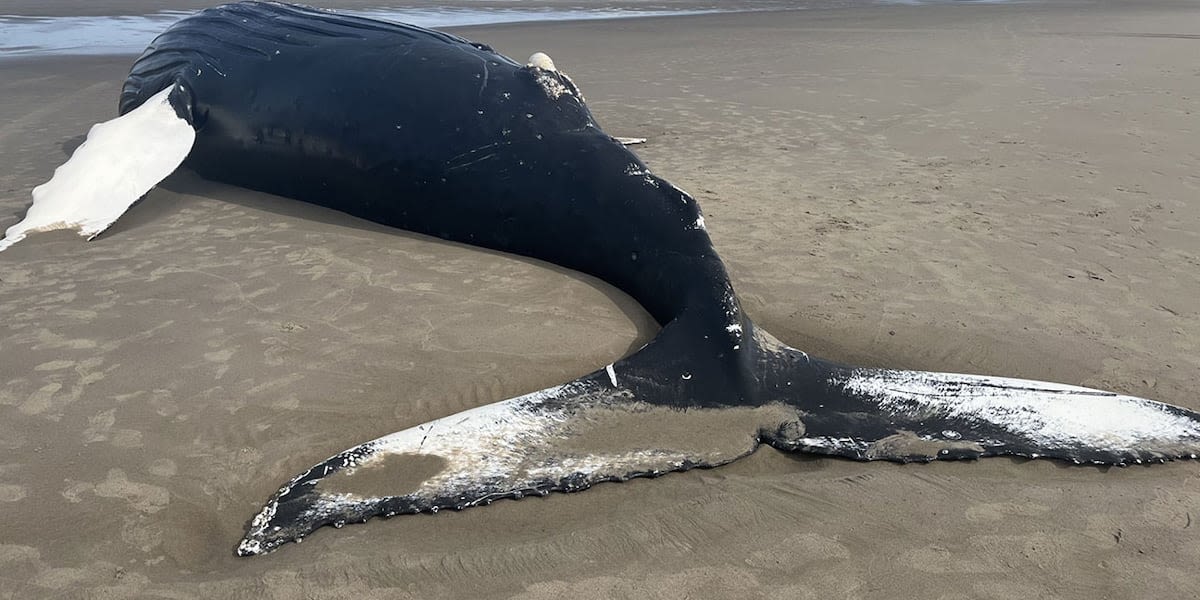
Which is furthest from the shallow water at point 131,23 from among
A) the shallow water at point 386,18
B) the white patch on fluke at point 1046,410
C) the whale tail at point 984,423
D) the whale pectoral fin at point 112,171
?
the white patch on fluke at point 1046,410

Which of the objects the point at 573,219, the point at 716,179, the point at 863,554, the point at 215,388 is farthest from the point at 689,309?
the point at 716,179

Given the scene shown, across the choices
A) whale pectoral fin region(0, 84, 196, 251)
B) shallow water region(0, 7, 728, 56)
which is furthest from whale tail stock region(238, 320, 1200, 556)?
shallow water region(0, 7, 728, 56)

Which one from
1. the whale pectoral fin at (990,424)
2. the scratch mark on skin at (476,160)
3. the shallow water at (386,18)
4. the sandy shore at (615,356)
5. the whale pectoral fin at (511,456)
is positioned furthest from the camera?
the shallow water at (386,18)

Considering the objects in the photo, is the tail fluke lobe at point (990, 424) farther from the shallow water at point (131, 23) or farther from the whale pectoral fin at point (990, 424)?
the shallow water at point (131, 23)

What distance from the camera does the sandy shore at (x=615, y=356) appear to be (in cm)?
304

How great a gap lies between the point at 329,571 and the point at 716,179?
18.5 ft

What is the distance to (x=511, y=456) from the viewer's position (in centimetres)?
340

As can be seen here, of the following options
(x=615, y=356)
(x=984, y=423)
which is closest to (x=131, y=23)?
(x=615, y=356)

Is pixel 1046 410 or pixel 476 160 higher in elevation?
pixel 476 160

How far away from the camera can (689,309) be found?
425 centimetres

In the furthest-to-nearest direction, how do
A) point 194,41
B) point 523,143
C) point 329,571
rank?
point 194,41, point 523,143, point 329,571

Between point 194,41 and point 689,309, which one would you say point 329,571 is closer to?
point 689,309

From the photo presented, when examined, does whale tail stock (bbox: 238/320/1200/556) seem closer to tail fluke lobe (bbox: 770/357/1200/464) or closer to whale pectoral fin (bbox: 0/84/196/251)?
tail fluke lobe (bbox: 770/357/1200/464)

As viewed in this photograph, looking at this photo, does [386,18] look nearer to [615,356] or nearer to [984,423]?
[615,356]
